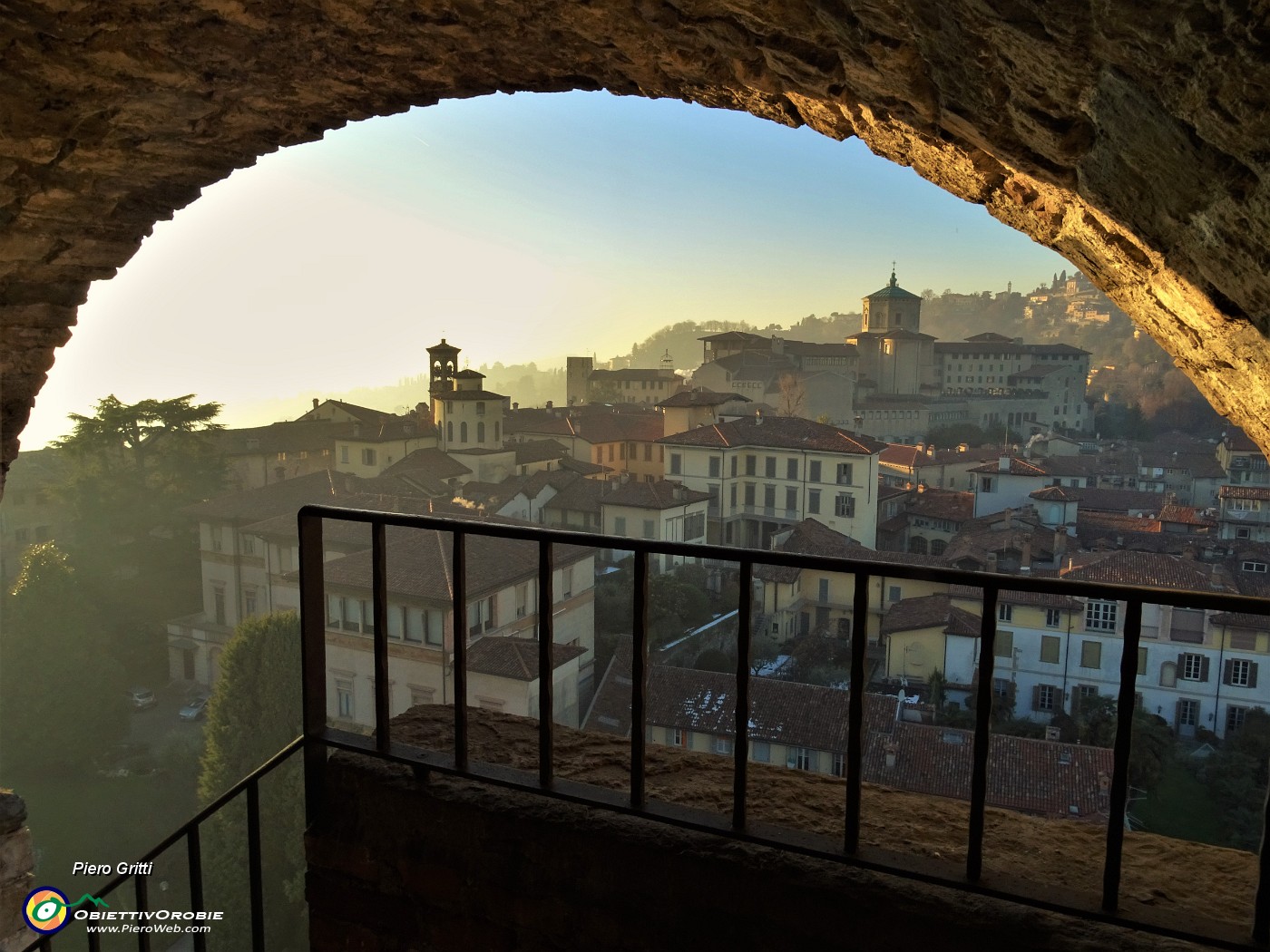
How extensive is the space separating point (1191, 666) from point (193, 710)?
1903 centimetres

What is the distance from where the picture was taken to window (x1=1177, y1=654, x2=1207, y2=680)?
12.2m

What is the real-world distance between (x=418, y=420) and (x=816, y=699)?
73.1ft

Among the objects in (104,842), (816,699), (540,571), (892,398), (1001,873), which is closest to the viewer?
(1001,873)

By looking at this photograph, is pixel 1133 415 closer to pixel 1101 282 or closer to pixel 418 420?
pixel 418 420

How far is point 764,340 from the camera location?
4444cm

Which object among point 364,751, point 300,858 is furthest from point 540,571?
point 300,858

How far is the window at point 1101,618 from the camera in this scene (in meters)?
13.8

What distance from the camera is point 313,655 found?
5.93 feet

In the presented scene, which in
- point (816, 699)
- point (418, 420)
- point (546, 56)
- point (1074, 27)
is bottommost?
point (816, 699)

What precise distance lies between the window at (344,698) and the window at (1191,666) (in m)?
12.3

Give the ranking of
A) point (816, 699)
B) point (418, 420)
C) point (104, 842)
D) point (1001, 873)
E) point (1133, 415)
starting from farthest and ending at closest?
1. point (1133, 415)
2. point (418, 420)
3. point (104, 842)
4. point (816, 699)
5. point (1001, 873)

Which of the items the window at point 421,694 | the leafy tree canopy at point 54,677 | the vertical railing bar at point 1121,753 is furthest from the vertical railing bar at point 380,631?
the leafy tree canopy at point 54,677

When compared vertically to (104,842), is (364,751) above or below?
above

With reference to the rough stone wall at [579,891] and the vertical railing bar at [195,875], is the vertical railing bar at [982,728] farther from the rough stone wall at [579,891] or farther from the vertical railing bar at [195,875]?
the vertical railing bar at [195,875]
